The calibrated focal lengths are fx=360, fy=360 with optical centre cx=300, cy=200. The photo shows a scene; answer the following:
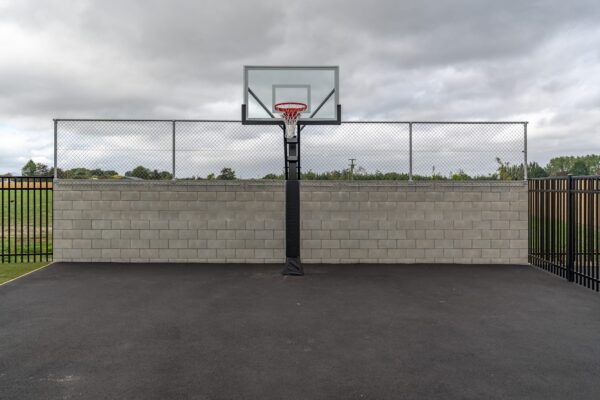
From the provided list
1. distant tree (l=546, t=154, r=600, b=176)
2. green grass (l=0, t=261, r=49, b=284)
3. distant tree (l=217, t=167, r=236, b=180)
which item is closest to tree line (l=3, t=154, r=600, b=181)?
distant tree (l=217, t=167, r=236, b=180)

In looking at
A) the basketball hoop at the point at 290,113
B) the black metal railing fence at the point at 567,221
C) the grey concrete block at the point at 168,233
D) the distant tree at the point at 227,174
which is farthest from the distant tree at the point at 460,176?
the grey concrete block at the point at 168,233

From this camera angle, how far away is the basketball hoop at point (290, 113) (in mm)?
7780

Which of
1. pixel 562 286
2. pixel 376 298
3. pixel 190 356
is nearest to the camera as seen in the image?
pixel 190 356

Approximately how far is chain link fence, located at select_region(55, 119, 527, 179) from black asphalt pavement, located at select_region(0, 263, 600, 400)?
2.86m

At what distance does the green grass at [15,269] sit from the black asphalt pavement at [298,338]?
76 cm

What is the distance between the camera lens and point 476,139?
8688 millimetres

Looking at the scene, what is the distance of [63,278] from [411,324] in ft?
22.2

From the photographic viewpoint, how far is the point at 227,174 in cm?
888

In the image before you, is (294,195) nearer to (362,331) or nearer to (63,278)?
(362,331)

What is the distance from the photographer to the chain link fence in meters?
8.71

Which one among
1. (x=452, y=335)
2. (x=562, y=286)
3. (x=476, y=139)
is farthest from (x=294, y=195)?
(x=562, y=286)

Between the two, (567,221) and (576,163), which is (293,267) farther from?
(576,163)

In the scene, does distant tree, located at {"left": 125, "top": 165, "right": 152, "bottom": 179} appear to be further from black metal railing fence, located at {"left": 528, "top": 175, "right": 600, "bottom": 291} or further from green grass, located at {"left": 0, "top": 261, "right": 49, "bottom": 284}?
black metal railing fence, located at {"left": 528, "top": 175, "right": 600, "bottom": 291}

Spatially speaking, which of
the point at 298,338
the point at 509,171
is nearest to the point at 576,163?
the point at 509,171
